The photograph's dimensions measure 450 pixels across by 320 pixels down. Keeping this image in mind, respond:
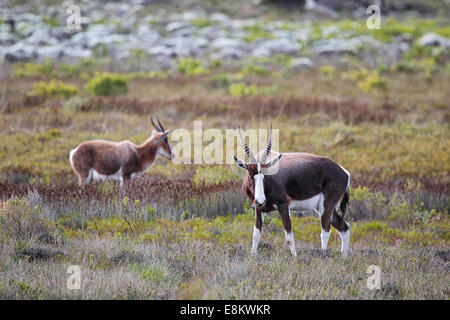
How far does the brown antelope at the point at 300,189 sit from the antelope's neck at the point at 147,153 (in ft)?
12.6

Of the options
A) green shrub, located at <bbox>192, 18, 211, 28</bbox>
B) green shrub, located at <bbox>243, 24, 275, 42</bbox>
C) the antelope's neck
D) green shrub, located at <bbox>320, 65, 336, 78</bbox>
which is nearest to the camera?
the antelope's neck

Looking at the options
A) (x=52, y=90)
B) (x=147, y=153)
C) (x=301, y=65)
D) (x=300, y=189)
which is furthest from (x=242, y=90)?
(x=300, y=189)

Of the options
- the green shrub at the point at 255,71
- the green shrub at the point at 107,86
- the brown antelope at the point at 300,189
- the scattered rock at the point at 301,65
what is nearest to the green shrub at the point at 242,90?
the green shrub at the point at 107,86

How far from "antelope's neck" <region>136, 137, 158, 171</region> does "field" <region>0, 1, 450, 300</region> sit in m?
0.35

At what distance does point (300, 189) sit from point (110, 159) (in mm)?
4316

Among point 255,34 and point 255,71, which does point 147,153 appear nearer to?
point 255,71

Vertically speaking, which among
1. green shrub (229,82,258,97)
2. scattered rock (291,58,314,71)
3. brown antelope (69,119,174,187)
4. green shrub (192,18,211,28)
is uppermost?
brown antelope (69,119,174,187)

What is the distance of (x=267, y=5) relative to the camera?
180 feet

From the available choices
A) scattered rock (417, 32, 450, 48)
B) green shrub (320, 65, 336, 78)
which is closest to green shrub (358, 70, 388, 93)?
green shrub (320, 65, 336, 78)

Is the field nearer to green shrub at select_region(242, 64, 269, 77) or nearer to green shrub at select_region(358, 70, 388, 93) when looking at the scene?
green shrub at select_region(358, 70, 388, 93)

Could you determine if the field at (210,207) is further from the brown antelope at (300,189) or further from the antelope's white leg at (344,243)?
the brown antelope at (300,189)

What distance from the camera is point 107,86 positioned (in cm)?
1975

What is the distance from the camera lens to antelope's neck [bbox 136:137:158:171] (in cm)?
1065
